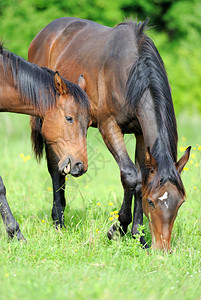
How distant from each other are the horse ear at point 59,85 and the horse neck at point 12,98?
0.31 meters

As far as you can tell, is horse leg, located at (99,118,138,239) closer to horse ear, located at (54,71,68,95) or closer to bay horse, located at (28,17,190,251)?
bay horse, located at (28,17,190,251)

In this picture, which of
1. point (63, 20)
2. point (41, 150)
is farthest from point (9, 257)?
point (63, 20)

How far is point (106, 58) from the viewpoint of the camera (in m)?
5.41

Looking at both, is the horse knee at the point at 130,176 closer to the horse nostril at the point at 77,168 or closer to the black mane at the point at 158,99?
the black mane at the point at 158,99

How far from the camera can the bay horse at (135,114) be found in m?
4.39

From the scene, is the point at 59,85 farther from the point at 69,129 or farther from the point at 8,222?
the point at 8,222

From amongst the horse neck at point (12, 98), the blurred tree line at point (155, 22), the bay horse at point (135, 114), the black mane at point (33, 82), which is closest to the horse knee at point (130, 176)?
the bay horse at point (135, 114)

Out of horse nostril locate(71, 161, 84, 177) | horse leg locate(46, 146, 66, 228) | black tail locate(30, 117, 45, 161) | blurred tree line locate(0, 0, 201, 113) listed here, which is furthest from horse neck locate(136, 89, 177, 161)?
blurred tree line locate(0, 0, 201, 113)

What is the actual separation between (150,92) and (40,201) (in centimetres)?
255

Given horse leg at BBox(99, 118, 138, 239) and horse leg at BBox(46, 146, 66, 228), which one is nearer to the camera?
horse leg at BBox(99, 118, 138, 239)

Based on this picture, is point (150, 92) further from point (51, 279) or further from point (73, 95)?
point (51, 279)

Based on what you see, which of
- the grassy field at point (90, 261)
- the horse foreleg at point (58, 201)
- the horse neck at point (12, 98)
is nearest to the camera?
the grassy field at point (90, 261)

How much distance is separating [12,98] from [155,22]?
48.1 ft

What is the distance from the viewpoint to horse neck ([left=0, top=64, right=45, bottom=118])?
189 inches
